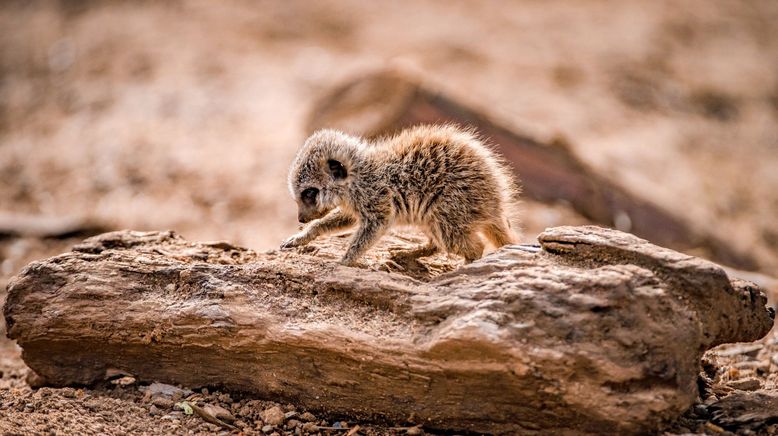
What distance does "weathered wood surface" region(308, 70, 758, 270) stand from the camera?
28.0 feet

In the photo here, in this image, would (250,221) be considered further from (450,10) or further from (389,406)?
(450,10)

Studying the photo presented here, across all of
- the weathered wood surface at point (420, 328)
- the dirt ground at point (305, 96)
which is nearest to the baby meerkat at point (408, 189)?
the weathered wood surface at point (420, 328)

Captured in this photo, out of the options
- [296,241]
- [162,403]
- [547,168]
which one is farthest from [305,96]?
[162,403]

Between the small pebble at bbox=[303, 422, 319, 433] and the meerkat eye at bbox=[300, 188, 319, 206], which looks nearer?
the small pebble at bbox=[303, 422, 319, 433]

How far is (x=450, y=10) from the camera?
1619 centimetres

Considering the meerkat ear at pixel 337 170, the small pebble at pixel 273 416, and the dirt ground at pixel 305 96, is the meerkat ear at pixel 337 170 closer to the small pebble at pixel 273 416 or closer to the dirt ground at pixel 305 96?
the small pebble at pixel 273 416

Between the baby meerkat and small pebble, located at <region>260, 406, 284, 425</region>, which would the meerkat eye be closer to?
the baby meerkat

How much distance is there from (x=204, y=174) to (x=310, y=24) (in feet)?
21.5

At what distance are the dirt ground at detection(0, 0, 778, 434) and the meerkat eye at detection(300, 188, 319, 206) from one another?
7.70 ft

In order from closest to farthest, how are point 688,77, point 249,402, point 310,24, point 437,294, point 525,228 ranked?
1. point 437,294
2. point 249,402
3. point 525,228
4. point 688,77
5. point 310,24

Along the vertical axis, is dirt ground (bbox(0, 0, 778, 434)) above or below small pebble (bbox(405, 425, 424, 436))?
above

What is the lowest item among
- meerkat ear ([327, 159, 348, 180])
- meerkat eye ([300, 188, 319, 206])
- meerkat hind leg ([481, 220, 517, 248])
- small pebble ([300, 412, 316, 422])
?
small pebble ([300, 412, 316, 422])

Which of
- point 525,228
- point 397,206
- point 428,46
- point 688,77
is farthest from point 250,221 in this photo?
point 688,77

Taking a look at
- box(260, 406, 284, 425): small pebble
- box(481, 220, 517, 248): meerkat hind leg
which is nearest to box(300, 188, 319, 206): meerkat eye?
box(481, 220, 517, 248): meerkat hind leg
